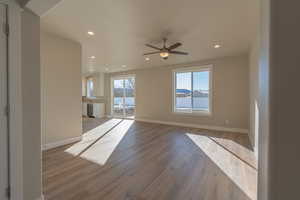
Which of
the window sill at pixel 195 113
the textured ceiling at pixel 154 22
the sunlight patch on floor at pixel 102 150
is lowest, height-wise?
the sunlight patch on floor at pixel 102 150

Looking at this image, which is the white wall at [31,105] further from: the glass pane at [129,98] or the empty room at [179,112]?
the glass pane at [129,98]

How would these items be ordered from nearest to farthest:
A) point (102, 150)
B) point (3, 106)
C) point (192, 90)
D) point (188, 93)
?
1. point (3, 106)
2. point (102, 150)
3. point (192, 90)
4. point (188, 93)

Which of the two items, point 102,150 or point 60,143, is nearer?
point 102,150

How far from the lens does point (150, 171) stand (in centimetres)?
234

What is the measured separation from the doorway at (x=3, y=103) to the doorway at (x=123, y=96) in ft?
20.8

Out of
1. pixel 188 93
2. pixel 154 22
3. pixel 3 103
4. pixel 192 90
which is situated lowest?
pixel 3 103

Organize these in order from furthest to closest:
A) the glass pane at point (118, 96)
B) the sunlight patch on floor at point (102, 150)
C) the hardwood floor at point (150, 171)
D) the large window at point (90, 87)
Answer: the large window at point (90, 87), the glass pane at point (118, 96), the sunlight patch on floor at point (102, 150), the hardwood floor at point (150, 171)

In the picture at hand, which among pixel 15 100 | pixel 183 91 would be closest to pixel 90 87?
pixel 183 91

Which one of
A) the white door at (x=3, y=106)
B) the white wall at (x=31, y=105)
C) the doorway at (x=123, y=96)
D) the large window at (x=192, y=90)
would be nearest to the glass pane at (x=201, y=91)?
the large window at (x=192, y=90)

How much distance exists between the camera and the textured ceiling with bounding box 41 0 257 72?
2.21m

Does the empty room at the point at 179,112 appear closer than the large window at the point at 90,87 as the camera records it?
Yes

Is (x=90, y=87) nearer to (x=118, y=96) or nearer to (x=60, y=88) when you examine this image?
(x=118, y=96)

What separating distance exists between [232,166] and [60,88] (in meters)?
4.01

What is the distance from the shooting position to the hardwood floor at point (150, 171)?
1.81 metres
